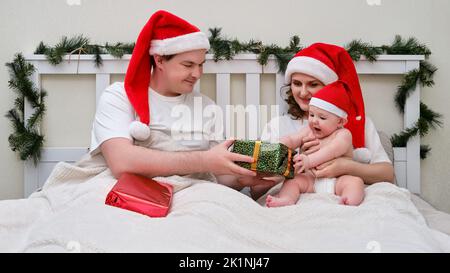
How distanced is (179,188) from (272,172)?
0.99 feet

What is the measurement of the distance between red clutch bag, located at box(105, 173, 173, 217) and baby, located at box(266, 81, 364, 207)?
1.19 ft

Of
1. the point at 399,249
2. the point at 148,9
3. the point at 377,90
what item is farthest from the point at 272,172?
the point at 148,9

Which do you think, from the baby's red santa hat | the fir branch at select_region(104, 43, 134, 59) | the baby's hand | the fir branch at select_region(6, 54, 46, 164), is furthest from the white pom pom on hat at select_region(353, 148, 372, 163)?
the fir branch at select_region(6, 54, 46, 164)

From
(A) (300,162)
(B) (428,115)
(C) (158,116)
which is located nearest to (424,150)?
(B) (428,115)

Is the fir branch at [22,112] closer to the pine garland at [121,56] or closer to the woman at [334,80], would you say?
the pine garland at [121,56]

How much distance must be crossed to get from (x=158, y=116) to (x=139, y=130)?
5.7 inches

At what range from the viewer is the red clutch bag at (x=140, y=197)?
131 centimetres

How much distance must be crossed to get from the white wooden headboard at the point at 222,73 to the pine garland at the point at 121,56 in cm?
3

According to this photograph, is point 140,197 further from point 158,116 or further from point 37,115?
point 37,115

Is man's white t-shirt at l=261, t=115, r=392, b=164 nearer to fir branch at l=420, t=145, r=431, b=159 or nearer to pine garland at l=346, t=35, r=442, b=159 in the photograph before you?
pine garland at l=346, t=35, r=442, b=159

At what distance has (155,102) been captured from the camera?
173 cm

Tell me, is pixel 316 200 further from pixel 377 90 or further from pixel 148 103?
pixel 377 90

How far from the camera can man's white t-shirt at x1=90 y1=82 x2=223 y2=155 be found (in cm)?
163
